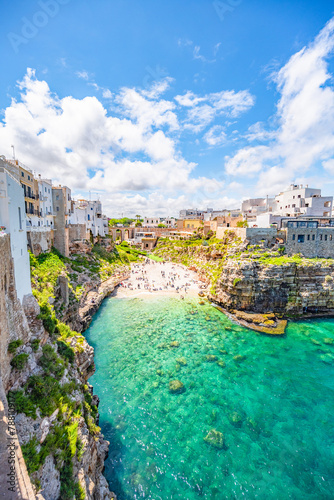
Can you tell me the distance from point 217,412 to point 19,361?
13040 millimetres

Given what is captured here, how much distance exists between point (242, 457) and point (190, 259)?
146 ft

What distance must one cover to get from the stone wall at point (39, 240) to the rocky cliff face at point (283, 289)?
26105 millimetres

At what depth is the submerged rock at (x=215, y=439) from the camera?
1173cm

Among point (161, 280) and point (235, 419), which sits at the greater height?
point (161, 280)

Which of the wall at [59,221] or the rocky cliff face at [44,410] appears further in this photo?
the wall at [59,221]

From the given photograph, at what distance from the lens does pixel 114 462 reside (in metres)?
10.9

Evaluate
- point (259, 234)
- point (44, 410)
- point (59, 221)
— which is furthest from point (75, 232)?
point (44, 410)

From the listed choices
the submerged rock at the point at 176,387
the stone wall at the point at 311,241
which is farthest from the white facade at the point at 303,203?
the submerged rock at the point at 176,387

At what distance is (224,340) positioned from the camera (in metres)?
22.0

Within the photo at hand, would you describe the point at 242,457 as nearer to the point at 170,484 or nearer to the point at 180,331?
the point at 170,484

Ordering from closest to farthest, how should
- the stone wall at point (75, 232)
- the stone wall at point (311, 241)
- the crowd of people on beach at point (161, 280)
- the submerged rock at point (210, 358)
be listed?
the submerged rock at point (210, 358), the stone wall at point (311, 241), the stone wall at point (75, 232), the crowd of people on beach at point (161, 280)

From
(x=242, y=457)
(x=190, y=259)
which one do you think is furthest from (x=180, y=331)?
(x=190, y=259)

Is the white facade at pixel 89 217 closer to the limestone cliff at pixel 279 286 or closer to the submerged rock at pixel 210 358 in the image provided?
the limestone cliff at pixel 279 286

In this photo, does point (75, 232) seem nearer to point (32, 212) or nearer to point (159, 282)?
point (32, 212)
